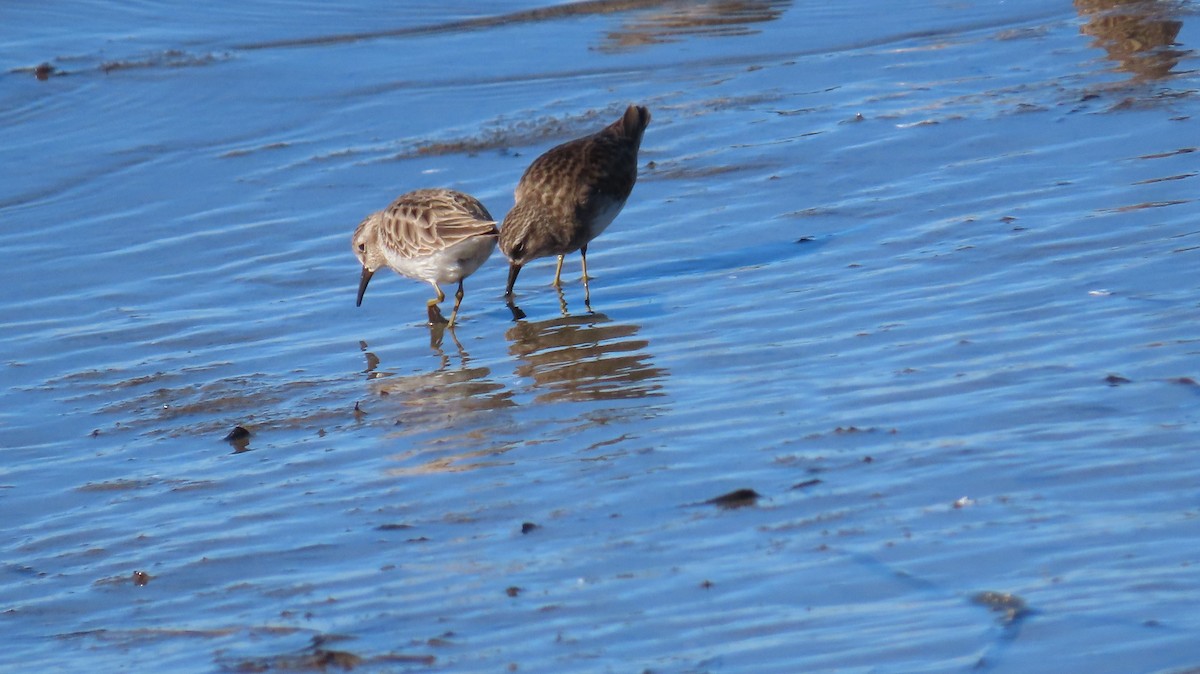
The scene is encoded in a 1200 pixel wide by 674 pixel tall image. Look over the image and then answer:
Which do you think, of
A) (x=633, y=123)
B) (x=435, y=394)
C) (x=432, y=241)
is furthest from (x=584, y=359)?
(x=633, y=123)

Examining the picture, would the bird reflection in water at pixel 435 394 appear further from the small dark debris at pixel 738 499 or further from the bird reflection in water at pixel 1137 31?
the bird reflection in water at pixel 1137 31

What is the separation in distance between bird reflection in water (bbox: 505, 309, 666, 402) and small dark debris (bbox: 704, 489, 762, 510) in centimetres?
132

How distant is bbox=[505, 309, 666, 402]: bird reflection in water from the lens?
6309mm

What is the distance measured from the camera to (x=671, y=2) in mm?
16062

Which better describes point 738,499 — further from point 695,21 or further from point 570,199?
point 695,21

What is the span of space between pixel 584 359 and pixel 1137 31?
6.25m

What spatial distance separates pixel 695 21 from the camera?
→ 14836 mm

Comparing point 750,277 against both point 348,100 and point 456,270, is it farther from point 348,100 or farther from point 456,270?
point 348,100

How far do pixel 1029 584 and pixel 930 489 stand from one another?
28.1 inches

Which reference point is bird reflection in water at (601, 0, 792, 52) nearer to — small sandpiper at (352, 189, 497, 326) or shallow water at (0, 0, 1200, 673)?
shallow water at (0, 0, 1200, 673)

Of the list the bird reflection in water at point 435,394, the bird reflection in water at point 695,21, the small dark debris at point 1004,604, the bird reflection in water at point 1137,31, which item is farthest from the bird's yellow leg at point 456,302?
the bird reflection in water at point 695,21

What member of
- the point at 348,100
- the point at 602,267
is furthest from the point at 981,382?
the point at 348,100

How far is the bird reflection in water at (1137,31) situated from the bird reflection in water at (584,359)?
4.60 m

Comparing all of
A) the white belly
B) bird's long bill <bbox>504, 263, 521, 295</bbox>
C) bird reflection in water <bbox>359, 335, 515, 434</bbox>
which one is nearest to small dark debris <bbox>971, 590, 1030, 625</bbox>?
bird reflection in water <bbox>359, 335, 515, 434</bbox>
